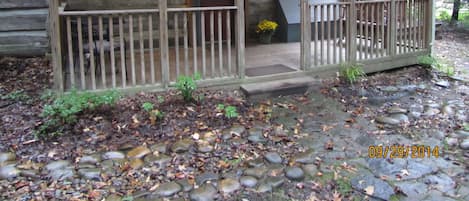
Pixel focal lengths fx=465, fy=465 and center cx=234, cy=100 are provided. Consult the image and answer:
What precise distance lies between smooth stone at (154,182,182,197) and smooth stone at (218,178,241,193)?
11.4 inches

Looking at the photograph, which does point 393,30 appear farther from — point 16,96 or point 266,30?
point 16,96

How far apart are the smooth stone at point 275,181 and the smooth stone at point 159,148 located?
927 millimetres

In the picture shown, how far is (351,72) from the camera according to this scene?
5680 mm

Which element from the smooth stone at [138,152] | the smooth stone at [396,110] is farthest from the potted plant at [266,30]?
the smooth stone at [138,152]

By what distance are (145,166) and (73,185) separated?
54 centimetres

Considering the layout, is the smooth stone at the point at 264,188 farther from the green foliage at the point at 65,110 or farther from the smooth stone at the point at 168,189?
the green foliage at the point at 65,110

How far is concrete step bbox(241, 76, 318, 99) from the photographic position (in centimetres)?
507

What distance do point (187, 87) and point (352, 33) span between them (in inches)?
96.4

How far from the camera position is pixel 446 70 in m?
6.65

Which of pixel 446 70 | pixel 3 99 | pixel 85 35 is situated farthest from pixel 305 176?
pixel 446 70

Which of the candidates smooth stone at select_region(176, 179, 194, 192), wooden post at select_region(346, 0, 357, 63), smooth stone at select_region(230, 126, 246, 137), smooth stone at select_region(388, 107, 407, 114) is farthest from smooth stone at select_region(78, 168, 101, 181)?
wooden post at select_region(346, 0, 357, 63)

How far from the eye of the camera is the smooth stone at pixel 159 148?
3780mm

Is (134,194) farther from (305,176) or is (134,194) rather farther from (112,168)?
(305,176)

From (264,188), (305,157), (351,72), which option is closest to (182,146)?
(264,188)
